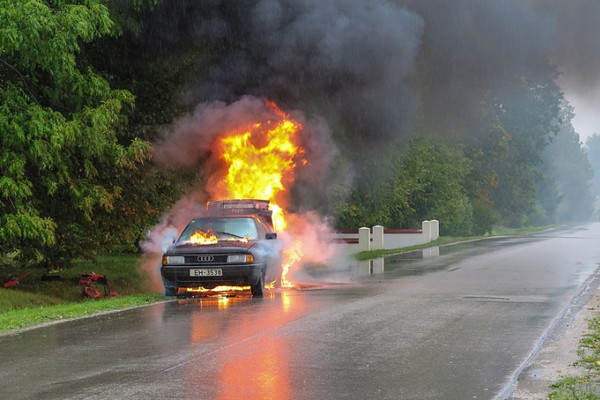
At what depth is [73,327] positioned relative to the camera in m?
10.9

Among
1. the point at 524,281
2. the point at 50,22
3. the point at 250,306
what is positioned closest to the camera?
the point at 250,306

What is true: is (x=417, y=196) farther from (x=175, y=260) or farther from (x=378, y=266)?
(x=175, y=260)

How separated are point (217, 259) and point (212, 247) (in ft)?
0.95

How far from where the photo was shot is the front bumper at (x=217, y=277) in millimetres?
14695

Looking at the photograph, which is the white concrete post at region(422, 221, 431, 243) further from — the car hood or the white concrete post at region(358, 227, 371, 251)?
the car hood

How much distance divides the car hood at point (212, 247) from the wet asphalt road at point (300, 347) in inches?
35.3

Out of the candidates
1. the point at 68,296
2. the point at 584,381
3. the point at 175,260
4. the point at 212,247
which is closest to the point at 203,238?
the point at 212,247

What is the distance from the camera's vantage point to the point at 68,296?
21.8m

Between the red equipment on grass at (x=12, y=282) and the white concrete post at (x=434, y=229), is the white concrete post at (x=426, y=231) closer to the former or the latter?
the white concrete post at (x=434, y=229)

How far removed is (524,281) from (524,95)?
37506 mm

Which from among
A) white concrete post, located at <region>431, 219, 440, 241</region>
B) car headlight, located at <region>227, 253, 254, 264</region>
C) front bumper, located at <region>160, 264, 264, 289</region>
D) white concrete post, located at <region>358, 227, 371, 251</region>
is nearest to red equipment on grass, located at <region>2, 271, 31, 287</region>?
front bumper, located at <region>160, 264, 264, 289</region>

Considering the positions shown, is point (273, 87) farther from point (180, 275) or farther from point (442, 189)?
point (442, 189)

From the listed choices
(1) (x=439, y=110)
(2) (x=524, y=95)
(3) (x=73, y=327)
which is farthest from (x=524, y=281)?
(2) (x=524, y=95)

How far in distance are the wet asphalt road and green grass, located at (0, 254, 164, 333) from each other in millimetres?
846
